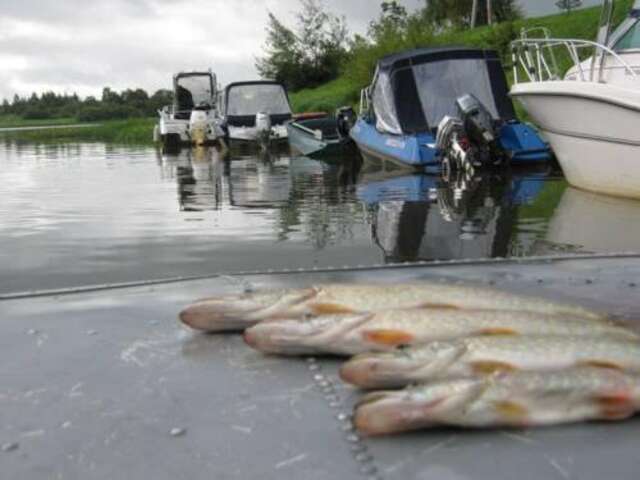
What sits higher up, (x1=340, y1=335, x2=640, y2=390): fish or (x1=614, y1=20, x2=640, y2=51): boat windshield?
(x1=614, y1=20, x2=640, y2=51): boat windshield

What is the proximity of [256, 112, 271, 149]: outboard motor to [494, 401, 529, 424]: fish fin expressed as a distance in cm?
2718

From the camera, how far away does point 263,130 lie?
29188mm

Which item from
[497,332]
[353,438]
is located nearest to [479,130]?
[497,332]

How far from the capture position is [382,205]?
1300 cm

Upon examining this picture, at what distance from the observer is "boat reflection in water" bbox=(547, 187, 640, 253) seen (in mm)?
9242

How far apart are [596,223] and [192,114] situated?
2407 centimetres

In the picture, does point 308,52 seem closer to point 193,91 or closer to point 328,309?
point 193,91

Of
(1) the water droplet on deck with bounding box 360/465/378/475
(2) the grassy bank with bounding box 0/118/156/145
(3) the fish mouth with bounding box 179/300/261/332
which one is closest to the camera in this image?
(1) the water droplet on deck with bounding box 360/465/378/475

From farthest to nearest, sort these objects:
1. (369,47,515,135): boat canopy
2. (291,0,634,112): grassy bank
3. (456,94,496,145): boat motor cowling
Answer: (291,0,634,112): grassy bank < (369,47,515,135): boat canopy < (456,94,496,145): boat motor cowling

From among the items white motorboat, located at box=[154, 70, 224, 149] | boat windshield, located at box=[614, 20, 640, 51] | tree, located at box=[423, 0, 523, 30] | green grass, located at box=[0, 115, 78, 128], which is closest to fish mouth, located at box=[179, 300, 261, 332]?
boat windshield, located at box=[614, 20, 640, 51]

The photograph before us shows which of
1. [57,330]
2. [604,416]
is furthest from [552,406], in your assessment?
[57,330]

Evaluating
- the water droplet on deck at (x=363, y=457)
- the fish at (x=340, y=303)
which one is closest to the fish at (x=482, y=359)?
the water droplet on deck at (x=363, y=457)

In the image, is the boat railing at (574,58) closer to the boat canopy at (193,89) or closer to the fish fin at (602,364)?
the fish fin at (602,364)

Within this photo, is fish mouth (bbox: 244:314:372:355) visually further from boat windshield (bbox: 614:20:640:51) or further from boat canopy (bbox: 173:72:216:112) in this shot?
boat canopy (bbox: 173:72:216:112)
